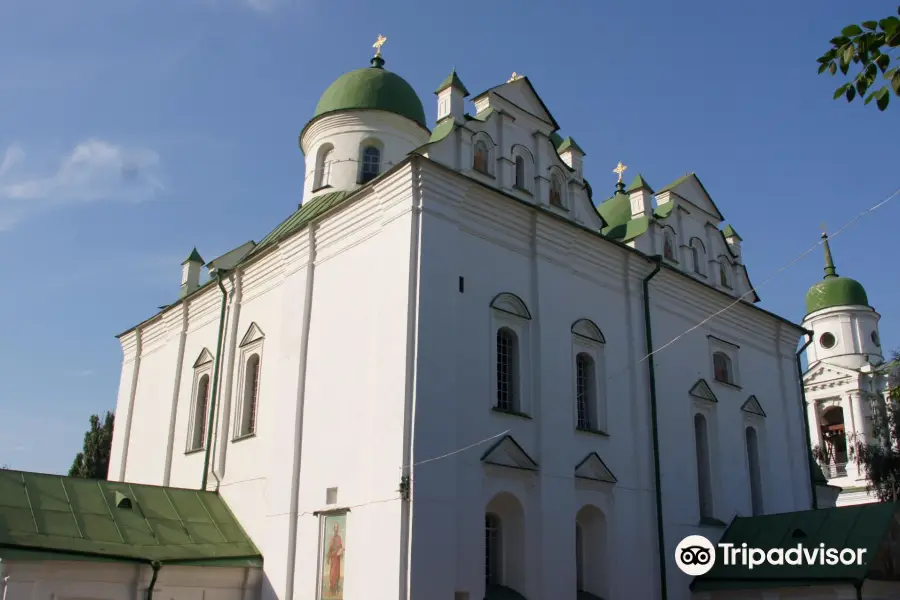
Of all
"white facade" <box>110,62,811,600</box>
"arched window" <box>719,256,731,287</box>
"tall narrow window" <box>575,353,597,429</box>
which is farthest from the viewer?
"arched window" <box>719,256,731,287</box>

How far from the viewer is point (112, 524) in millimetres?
14031

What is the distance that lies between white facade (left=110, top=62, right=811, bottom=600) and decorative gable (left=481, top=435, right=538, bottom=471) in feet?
0.12

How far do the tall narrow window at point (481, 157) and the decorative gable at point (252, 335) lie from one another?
219 inches

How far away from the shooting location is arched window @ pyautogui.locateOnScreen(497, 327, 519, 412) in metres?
13.9

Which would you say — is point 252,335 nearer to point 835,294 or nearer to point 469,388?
point 469,388

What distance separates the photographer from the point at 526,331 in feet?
47.2

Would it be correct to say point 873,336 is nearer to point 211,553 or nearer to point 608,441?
point 608,441

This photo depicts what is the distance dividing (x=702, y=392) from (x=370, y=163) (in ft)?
29.3

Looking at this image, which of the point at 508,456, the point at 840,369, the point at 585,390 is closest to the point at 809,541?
the point at 585,390

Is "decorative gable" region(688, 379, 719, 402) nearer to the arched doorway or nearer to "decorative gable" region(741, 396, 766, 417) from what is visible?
"decorative gable" region(741, 396, 766, 417)

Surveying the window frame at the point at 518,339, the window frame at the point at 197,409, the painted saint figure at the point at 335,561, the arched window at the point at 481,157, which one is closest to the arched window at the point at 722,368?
the window frame at the point at 518,339

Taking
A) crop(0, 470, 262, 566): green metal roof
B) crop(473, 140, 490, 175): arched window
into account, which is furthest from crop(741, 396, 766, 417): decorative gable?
crop(0, 470, 262, 566): green metal roof

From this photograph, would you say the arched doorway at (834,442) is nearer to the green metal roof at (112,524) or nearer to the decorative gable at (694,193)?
the decorative gable at (694,193)

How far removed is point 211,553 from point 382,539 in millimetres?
4184
